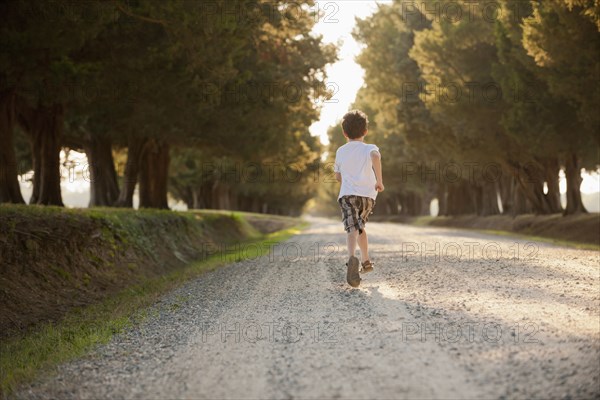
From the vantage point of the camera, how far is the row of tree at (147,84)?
33.2 feet

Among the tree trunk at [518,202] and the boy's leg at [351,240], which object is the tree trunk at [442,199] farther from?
the boy's leg at [351,240]

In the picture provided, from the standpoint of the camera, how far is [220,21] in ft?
38.2

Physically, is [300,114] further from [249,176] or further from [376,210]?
[376,210]

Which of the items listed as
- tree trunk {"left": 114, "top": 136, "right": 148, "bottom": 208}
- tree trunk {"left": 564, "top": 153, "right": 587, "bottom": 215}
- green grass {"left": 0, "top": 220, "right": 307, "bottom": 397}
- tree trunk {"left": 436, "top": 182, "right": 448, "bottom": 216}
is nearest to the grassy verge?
tree trunk {"left": 564, "top": 153, "right": 587, "bottom": 215}

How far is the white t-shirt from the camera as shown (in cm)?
725

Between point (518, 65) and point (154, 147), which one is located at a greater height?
point (518, 65)

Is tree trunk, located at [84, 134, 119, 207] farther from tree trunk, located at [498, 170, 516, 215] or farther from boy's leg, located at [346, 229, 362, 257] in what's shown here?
tree trunk, located at [498, 170, 516, 215]

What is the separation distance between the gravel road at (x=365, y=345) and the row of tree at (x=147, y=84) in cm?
537

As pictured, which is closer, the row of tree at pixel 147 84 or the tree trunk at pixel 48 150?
the row of tree at pixel 147 84

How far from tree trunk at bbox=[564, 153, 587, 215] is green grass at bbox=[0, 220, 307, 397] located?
64.3 feet

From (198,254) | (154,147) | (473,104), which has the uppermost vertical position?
(473,104)

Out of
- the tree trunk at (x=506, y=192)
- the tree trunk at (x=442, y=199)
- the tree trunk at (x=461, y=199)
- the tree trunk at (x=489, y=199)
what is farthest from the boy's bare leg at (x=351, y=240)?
the tree trunk at (x=442, y=199)

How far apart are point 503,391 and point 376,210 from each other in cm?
8571

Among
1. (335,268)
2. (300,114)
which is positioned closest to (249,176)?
(300,114)
